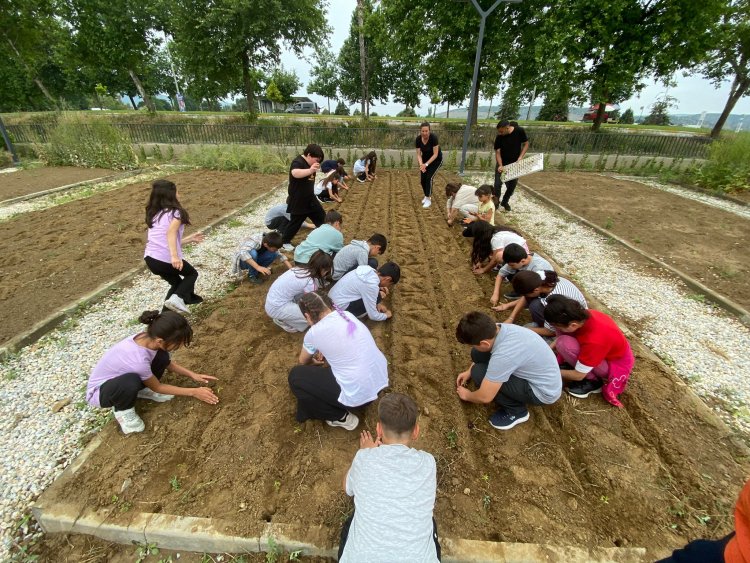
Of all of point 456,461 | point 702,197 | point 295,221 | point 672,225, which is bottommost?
point 702,197

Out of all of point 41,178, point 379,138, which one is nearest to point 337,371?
point 379,138

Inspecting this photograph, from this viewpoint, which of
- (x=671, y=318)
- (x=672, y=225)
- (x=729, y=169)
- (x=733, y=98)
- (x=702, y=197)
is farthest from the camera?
(x=733, y=98)

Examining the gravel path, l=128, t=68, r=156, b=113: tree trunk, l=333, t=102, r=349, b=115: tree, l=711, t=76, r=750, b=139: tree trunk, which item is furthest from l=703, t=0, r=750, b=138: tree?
l=333, t=102, r=349, b=115: tree

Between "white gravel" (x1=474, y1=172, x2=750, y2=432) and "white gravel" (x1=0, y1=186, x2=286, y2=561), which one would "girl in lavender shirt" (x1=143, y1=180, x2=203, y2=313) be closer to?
"white gravel" (x1=0, y1=186, x2=286, y2=561)

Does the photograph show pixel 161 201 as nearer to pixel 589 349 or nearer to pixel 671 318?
pixel 589 349

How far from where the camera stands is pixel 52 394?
2760 mm

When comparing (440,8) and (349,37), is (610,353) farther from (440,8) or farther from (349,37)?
(349,37)

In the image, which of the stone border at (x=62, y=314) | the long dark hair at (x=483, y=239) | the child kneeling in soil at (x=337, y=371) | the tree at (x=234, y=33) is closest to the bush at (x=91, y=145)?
the tree at (x=234, y=33)

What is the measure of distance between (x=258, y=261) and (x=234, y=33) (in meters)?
15.4

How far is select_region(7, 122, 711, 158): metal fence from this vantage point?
1254 cm

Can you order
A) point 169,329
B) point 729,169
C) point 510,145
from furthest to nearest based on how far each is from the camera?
1. point 729,169
2. point 510,145
3. point 169,329

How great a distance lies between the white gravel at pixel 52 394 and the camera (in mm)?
2090

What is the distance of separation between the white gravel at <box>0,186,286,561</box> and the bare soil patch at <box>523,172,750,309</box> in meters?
6.70

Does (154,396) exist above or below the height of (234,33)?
below
